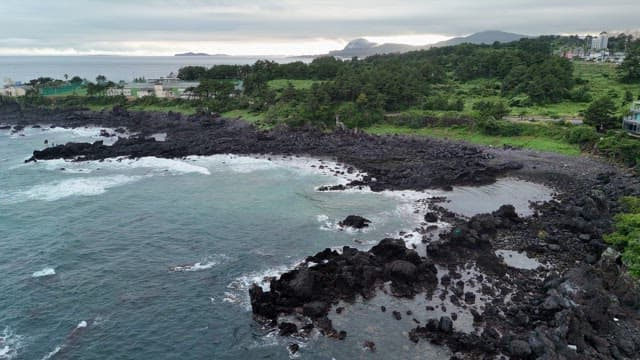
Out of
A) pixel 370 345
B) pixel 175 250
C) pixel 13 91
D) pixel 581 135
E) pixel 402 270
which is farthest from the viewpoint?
pixel 13 91

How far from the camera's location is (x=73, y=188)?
53719mm

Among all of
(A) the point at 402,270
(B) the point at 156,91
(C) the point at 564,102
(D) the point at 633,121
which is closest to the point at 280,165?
(A) the point at 402,270

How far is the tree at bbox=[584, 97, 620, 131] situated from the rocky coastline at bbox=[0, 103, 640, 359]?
12307 mm

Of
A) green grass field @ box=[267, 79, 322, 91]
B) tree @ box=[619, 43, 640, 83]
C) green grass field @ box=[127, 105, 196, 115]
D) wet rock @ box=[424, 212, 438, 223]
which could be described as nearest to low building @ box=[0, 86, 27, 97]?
green grass field @ box=[127, 105, 196, 115]

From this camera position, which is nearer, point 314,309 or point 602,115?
point 314,309

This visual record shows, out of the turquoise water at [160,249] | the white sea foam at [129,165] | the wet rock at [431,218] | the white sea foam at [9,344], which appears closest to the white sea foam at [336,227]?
the turquoise water at [160,249]

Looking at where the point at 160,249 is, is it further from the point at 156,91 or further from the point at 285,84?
the point at 156,91

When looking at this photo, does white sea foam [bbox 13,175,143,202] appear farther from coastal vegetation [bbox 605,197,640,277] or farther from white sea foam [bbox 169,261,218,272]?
coastal vegetation [bbox 605,197,640,277]

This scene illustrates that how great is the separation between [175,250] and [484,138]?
53.7m

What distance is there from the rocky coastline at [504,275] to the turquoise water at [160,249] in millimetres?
2966

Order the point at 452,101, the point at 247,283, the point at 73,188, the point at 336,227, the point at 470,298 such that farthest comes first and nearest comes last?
the point at 452,101, the point at 73,188, the point at 336,227, the point at 247,283, the point at 470,298

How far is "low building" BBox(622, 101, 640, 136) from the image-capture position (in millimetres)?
62053

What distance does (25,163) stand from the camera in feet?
218

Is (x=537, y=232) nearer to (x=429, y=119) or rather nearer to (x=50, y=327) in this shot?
(x=50, y=327)
